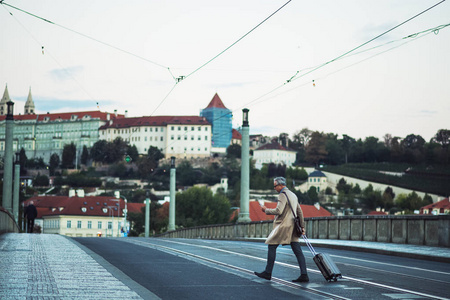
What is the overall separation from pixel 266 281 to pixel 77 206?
138560mm

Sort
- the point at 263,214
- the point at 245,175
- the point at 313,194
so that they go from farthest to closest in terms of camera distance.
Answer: the point at 313,194 → the point at 263,214 → the point at 245,175

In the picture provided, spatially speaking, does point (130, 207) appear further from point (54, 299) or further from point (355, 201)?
point (54, 299)

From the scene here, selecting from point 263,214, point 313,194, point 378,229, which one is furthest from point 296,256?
point 313,194

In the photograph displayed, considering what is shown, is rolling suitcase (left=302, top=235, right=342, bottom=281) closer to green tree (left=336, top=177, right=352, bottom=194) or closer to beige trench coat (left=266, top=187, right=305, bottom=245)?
beige trench coat (left=266, top=187, right=305, bottom=245)

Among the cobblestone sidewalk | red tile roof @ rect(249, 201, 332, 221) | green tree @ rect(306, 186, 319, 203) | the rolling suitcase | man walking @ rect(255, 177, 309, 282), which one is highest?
man walking @ rect(255, 177, 309, 282)

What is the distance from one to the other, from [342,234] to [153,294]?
19.8 m

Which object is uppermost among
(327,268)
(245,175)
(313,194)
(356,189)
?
(245,175)

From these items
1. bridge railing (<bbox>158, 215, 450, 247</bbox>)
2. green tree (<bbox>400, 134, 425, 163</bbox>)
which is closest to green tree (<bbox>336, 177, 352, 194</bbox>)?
green tree (<bbox>400, 134, 425, 163</bbox>)

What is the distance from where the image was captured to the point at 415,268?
576 inches

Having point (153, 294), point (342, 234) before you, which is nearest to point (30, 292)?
point (153, 294)

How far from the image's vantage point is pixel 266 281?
37.5ft

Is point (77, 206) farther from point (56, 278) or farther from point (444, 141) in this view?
point (56, 278)

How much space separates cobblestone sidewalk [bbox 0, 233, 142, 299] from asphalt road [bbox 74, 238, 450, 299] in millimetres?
449

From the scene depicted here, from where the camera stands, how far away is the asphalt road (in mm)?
9906
